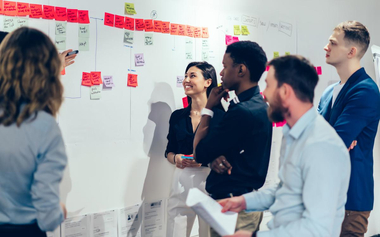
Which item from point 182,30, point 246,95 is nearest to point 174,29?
point 182,30

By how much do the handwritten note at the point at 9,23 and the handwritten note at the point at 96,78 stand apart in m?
0.56

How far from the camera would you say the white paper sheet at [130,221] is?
2758 millimetres

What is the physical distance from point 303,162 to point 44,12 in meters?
1.88

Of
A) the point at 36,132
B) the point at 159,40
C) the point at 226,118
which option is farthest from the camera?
the point at 159,40

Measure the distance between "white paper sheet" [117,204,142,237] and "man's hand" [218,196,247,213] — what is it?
4.65 ft

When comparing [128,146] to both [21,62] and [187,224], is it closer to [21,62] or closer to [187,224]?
[187,224]

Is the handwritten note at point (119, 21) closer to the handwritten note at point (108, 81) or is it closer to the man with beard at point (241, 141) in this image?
the handwritten note at point (108, 81)

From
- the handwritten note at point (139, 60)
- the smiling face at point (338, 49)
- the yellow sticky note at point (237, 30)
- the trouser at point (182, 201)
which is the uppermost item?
the yellow sticky note at point (237, 30)

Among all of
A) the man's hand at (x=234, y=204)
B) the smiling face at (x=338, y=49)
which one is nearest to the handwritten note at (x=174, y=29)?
the smiling face at (x=338, y=49)

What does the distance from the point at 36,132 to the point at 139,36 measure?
5.69ft

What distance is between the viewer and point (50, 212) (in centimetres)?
120

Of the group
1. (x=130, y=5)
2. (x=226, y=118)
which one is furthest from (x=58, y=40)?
(x=226, y=118)

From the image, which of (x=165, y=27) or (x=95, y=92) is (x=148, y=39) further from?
(x=95, y=92)

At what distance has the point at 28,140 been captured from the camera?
3.88ft
